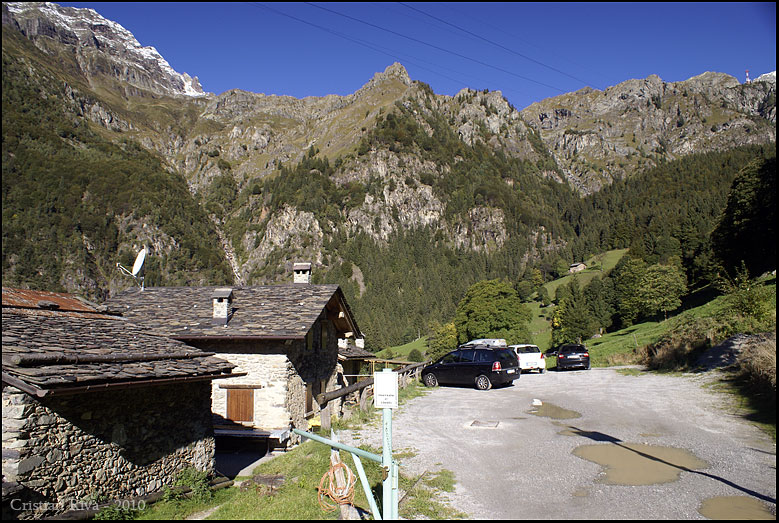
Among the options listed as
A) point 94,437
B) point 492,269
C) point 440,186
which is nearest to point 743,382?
point 94,437

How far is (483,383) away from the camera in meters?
20.2

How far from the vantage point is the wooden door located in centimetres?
1435

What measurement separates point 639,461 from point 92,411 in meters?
9.46

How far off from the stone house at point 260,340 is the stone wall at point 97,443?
3976 mm

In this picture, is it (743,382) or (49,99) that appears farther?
(49,99)

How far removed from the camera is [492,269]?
152500 millimetres

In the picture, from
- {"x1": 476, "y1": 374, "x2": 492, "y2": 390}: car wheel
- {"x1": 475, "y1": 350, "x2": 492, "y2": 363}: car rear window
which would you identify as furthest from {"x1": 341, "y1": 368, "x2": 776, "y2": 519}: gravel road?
{"x1": 475, "y1": 350, "x2": 492, "y2": 363}: car rear window

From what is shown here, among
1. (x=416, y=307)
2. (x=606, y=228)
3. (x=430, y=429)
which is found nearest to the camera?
(x=430, y=429)

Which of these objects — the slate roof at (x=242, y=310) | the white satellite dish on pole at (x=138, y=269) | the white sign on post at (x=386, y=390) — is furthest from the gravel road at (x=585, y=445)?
the white satellite dish on pole at (x=138, y=269)

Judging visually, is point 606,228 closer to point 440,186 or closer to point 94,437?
point 440,186

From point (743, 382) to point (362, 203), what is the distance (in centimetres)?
15763

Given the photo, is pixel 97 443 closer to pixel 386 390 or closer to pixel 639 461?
pixel 386 390

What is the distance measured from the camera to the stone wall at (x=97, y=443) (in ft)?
21.0

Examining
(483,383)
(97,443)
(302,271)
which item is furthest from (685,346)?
(97,443)
